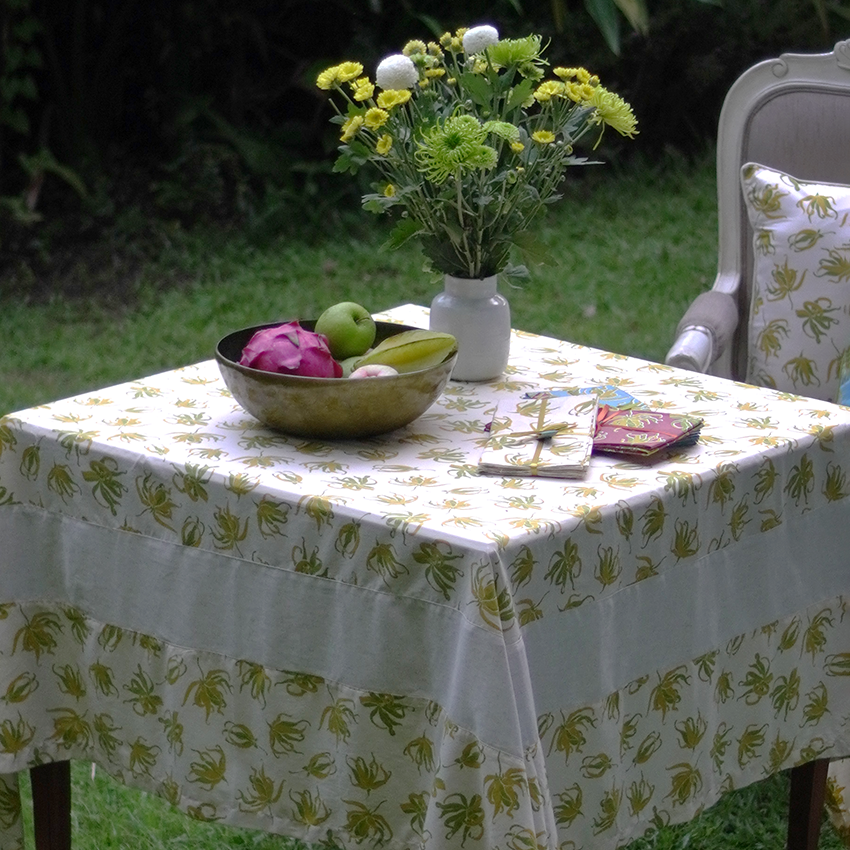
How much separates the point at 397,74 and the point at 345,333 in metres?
0.40

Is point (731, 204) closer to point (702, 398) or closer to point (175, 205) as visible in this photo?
point (702, 398)

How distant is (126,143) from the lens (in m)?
6.39

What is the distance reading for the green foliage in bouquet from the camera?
206 centimetres

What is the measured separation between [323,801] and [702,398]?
0.82 metres

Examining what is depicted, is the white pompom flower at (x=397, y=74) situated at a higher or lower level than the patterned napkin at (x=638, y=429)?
higher

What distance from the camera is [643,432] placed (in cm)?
188

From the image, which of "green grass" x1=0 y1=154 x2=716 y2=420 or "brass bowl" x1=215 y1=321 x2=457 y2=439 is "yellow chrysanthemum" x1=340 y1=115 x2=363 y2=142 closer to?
"brass bowl" x1=215 y1=321 x2=457 y2=439

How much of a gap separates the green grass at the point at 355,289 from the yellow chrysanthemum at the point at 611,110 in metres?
2.56

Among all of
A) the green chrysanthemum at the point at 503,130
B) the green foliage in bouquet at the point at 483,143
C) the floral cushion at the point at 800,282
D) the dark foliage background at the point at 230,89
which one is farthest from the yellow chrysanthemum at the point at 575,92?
the dark foliage background at the point at 230,89

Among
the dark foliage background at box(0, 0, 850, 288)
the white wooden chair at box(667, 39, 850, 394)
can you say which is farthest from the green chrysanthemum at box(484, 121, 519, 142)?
the dark foliage background at box(0, 0, 850, 288)

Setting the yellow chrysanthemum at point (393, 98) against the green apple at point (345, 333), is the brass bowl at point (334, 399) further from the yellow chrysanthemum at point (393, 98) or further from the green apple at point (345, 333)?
the yellow chrysanthemum at point (393, 98)

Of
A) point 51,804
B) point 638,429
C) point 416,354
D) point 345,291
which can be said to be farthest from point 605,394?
Result: point 345,291

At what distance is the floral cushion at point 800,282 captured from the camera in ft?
9.07

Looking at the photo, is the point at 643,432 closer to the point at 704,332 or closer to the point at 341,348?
the point at 341,348
